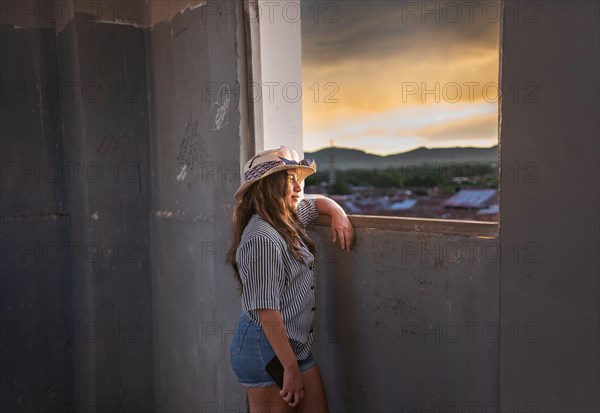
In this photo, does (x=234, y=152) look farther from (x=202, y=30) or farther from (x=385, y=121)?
(x=385, y=121)

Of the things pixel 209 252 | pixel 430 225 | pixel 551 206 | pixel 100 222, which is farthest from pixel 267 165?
pixel 100 222

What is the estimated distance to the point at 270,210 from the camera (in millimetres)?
2293

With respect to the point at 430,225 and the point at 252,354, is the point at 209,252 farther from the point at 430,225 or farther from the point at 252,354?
the point at 430,225

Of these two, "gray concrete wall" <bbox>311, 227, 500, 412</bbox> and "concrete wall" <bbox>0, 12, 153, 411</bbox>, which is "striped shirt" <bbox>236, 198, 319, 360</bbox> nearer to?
"gray concrete wall" <bbox>311, 227, 500, 412</bbox>

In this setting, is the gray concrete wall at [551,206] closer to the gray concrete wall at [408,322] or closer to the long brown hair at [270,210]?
the gray concrete wall at [408,322]

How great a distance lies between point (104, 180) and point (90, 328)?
953mm

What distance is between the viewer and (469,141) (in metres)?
8.40

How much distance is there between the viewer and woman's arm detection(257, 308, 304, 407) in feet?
7.00

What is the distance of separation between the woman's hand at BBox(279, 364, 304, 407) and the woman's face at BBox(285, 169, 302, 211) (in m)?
0.64

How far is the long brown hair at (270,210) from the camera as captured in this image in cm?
226

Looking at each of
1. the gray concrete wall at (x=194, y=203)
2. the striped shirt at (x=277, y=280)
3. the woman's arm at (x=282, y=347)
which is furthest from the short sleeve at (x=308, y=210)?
the woman's arm at (x=282, y=347)

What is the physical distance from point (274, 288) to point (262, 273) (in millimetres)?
70

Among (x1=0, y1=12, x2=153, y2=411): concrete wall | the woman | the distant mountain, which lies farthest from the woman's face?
the distant mountain

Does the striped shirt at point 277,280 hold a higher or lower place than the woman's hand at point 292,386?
higher
